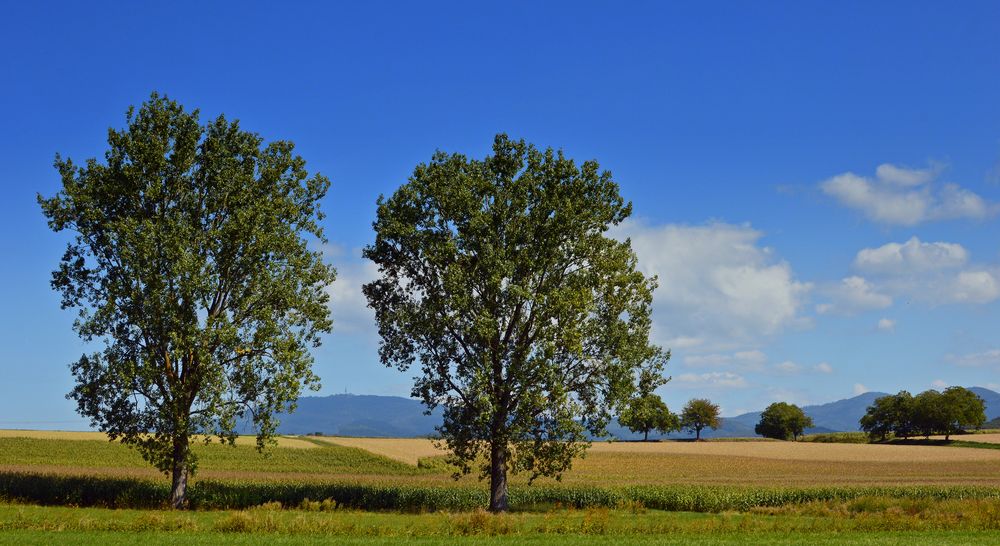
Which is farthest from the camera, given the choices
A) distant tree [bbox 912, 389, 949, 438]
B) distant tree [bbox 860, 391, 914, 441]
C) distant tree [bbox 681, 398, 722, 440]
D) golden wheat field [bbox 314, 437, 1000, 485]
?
distant tree [bbox 681, 398, 722, 440]

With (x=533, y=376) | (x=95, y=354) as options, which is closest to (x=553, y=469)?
(x=533, y=376)

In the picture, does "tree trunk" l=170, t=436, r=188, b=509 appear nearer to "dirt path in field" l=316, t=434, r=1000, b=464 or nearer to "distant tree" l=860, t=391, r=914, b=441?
"dirt path in field" l=316, t=434, r=1000, b=464

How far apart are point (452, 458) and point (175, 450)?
15.4 m

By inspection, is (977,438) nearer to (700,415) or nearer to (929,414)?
(929,414)

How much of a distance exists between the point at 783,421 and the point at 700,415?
19.5 m

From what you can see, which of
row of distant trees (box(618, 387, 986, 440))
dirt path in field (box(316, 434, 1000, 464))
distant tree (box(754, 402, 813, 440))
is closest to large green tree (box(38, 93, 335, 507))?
dirt path in field (box(316, 434, 1000, 464))

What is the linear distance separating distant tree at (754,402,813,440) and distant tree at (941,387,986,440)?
31308 mm

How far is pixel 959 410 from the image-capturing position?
141 metres

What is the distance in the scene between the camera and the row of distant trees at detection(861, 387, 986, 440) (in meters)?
142

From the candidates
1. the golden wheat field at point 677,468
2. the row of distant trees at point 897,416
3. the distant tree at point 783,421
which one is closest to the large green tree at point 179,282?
the golden wheat field at point 677,468

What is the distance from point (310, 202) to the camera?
148 feet

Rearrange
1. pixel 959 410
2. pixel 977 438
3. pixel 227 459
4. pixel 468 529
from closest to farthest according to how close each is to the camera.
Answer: pixel 468 529, pixel 227 459, pixel 977 438, pixel 959 410

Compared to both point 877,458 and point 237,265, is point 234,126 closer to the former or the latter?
point 237,265

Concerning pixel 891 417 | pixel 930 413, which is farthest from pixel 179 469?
pixel 891 417
